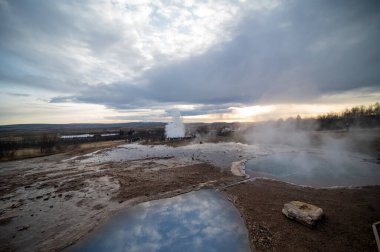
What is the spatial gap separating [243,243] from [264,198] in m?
→ 4.49

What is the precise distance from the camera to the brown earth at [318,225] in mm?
6973

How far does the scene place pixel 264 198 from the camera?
36.6 ft

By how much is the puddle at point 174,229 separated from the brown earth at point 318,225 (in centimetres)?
82

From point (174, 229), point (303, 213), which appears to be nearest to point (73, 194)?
point (174, 229)

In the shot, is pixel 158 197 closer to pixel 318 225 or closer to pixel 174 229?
pixel 174 229

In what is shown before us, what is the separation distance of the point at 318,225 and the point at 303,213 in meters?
0.74

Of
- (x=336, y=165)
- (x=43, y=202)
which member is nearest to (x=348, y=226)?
(x=336, y=165)

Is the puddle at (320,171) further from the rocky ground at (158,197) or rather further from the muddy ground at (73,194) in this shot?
the muddy ground at (73,194)

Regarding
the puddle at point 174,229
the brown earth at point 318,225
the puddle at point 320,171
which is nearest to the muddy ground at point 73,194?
the puddle at point 174,229

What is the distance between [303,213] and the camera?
8188 mm

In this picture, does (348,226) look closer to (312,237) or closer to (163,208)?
(312,237)

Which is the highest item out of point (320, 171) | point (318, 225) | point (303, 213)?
point (303, 213)

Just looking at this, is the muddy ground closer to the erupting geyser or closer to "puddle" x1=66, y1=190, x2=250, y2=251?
"puddle" x1=66, y1=190, x2=250, y2=251

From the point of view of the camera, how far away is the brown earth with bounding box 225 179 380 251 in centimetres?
697
